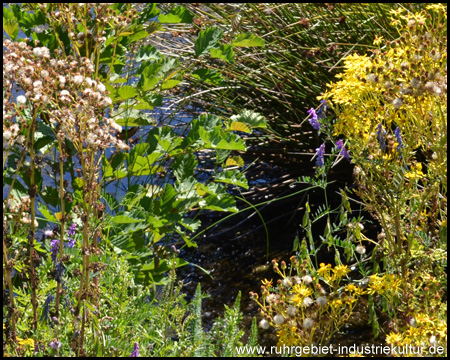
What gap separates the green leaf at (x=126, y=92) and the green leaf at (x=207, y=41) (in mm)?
281

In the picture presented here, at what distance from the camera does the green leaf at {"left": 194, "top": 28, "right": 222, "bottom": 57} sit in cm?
220

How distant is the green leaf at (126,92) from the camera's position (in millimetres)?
2064

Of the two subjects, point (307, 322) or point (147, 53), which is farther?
point (147, 53)

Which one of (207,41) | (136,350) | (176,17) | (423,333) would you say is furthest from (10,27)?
(423,333)

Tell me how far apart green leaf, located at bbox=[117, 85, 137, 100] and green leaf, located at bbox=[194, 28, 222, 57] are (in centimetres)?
28

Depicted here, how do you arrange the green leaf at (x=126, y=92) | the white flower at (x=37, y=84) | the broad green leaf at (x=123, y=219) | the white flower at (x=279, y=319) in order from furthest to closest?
the green leaf at (x=126, y=92) < the broad green leaf at (x=123, y=219) < the white flower at (x=279, y=319) < the white flower at (x=37, y=84)

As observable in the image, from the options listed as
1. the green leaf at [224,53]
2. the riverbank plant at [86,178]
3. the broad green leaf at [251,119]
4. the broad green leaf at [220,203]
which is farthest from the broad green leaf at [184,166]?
the green leaf at [224,53]

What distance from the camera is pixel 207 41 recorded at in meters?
2.21

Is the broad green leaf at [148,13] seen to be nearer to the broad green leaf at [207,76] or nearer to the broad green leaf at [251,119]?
the broad green leaf at [207,76]

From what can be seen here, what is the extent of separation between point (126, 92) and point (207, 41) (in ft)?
1.16

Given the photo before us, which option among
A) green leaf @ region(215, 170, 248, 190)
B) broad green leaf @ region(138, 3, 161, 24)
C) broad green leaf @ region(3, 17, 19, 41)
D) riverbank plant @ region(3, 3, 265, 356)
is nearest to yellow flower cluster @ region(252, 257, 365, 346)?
riverbank plant @ region(3, 3, 265, 356)

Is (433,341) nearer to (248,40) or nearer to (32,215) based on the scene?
(32,215)

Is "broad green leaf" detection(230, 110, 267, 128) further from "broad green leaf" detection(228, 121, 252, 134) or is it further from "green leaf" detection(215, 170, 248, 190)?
"green leaf" detection(215, 170, 248, 190)

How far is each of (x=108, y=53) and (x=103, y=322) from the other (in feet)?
3.20
